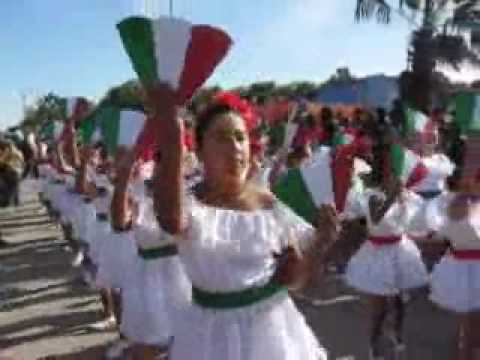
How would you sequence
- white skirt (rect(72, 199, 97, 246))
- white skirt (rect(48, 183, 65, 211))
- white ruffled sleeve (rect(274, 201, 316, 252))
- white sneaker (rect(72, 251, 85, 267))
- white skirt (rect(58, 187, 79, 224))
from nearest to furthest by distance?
white ruffled sleeve (rect(274, 201, 316, 252)), white skirt (rect(72, 199, 97, 246)), white skirt (rect(58, 187, 79, 224)), white sneaker (rect(72, 251, 85, 267)), white skirt (rect(48, 183, 65, 211))

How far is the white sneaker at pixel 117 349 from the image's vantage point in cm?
693

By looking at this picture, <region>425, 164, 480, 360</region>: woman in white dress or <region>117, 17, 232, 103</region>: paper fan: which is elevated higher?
<region>117, 17, 232, 103</region>: paper fan

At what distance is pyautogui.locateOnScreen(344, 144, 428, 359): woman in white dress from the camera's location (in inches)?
259

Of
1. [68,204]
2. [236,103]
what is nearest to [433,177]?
[68,204]

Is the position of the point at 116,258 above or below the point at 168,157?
below

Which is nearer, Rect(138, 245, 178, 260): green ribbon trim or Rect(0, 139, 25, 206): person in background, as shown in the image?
Rect(138, 245, 178, 260): green ribbon trim

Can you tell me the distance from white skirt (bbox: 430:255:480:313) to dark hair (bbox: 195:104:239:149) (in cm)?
335

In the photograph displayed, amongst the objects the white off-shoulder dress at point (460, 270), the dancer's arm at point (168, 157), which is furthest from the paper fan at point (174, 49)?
the white off-shoulder dress at point (460, 270)

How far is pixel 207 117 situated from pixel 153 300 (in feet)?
7.60

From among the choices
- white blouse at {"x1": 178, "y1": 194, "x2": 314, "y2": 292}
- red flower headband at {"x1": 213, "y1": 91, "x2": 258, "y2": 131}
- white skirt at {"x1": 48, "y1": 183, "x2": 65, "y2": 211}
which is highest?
red flower headband at {"x1": 213, "y1": 91, "x2": 258, "y2": 131}

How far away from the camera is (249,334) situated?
3178 millimetres

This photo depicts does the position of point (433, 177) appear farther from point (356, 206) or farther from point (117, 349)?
point (117, 349)

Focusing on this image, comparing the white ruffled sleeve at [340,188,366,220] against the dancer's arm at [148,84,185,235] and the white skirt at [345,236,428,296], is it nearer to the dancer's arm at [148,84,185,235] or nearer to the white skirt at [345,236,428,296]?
the white skirt at [345,236,428,296]

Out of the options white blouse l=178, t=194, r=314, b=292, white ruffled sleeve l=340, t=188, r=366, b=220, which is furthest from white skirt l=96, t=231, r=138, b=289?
white blouse l=178, t=194, r=314, b=292
